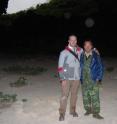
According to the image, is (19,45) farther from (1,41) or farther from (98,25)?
(98,25)

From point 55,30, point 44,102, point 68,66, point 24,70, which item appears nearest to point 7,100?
point 44,102

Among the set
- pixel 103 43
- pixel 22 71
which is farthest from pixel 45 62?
pixel 103 43

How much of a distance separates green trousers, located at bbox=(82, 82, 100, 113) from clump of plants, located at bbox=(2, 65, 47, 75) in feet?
18.1

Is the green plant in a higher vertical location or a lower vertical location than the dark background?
lower

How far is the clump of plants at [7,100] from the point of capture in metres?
10.3

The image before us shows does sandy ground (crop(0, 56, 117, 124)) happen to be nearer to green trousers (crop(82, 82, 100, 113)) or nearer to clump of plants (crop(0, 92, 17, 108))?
clump of plants (crop(0, 92, 17, 108))

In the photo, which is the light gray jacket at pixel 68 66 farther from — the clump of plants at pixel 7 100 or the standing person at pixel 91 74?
the clump of plants at pixel 7 100

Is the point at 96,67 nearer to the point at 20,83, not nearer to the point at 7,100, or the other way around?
the point at 7,100

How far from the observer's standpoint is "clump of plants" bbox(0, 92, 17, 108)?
10.3 metres

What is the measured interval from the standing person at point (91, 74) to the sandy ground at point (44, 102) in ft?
1.33

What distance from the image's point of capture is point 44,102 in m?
10.4

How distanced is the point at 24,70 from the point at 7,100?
428 centimetres

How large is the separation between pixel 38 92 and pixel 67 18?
10642 mm

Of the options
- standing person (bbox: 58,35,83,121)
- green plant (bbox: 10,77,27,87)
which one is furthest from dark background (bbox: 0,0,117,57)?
standing person (bbox: 58,35,83,121)
